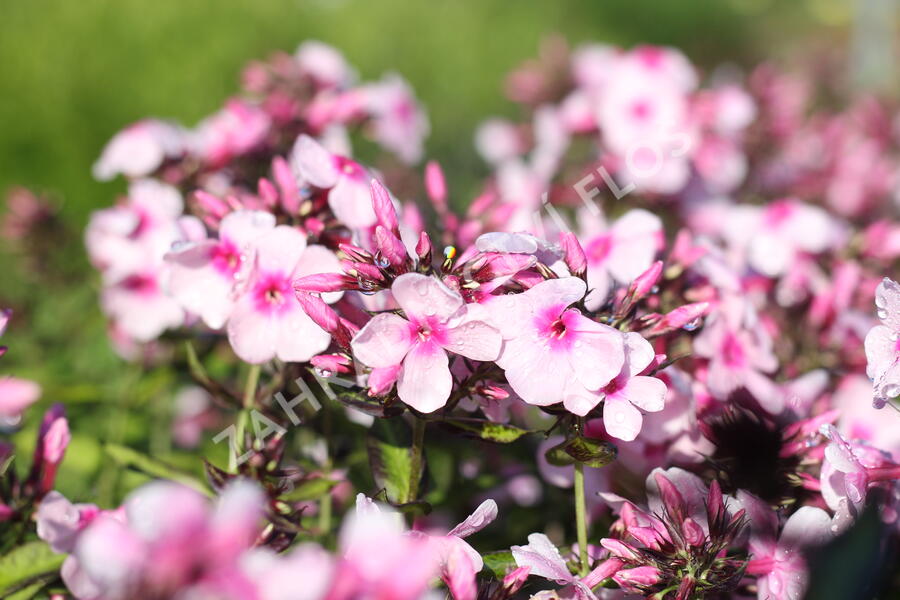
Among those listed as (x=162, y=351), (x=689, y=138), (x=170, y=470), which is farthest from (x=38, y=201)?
(x=689, y=138)

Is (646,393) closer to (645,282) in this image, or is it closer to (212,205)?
(645,282)

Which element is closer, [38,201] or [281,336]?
[281,336]

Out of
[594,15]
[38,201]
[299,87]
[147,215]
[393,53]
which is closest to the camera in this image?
[147,215]

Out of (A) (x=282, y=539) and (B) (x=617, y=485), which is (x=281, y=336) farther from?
(B) (x=617, y=485)

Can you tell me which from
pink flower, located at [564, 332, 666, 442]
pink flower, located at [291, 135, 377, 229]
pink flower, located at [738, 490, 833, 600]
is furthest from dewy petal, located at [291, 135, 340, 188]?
pink flower, located at [738, 490, 833, 600]

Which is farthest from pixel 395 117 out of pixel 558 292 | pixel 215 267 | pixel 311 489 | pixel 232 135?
pixel 558 292

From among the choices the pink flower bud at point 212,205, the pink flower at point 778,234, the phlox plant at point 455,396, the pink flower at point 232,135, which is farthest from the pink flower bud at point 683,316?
the pink flower at point 232,135

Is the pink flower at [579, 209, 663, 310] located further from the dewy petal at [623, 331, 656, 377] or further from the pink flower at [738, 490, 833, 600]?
the pink flower at [738, 490, 833, 600]
